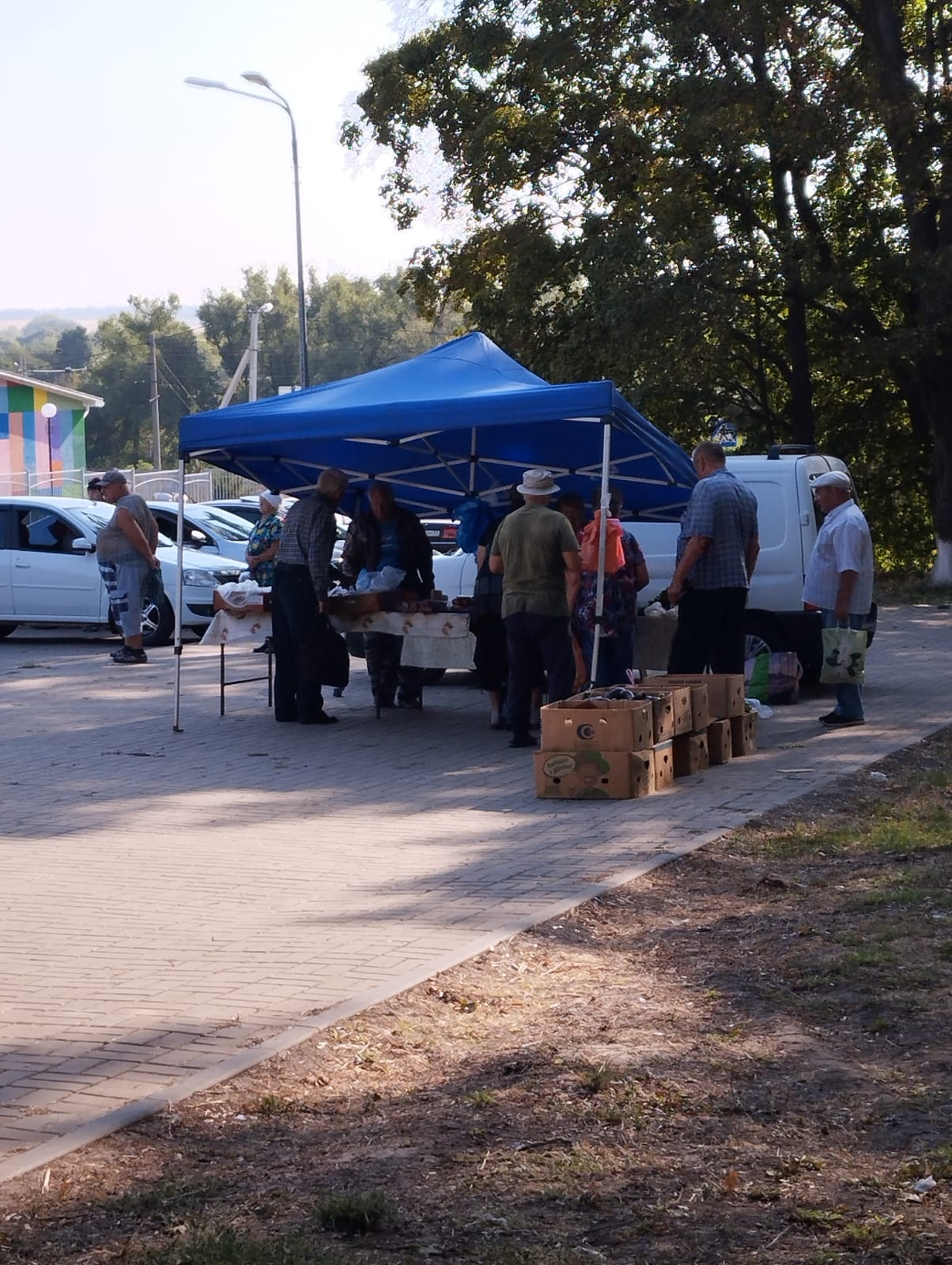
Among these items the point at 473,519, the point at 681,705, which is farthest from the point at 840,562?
the point at 473,519

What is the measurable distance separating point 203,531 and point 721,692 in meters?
11.7

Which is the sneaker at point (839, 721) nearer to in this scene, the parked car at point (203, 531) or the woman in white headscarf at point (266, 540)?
the woman in white headscarf at point (266, 540)

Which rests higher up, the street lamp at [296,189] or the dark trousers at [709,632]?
the street lamp at [296,189]

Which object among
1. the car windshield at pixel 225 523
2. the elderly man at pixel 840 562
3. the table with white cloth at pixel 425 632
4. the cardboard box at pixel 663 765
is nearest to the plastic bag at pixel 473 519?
the table with white cloth at pixel 425 632

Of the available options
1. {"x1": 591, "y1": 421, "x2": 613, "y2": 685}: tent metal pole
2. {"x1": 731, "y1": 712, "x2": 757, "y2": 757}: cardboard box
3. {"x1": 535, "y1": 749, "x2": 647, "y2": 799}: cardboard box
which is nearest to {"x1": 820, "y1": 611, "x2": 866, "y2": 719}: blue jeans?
{"x1": 731, "y1": 712, "x2": 757, "y2": 757}: cardboard box

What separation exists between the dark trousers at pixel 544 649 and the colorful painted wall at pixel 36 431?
39.8m

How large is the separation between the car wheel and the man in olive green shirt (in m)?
8.76

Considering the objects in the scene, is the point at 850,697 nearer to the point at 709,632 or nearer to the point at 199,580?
the point at 709,632

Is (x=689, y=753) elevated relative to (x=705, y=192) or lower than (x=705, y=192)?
lower

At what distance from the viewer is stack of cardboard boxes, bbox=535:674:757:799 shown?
9.64 m

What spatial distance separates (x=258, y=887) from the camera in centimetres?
744

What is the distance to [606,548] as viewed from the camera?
11742mm

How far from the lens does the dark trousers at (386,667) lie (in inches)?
534

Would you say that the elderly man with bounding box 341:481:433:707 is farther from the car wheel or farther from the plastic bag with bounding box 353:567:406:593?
the car wheel
